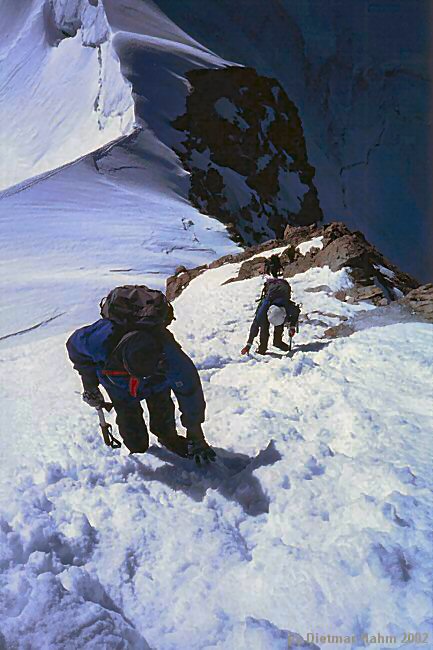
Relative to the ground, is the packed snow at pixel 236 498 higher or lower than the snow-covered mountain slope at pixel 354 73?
lower

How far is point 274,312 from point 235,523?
3.13 m

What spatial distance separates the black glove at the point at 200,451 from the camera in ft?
12.5

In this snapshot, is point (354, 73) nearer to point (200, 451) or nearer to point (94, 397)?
point (200, 451)

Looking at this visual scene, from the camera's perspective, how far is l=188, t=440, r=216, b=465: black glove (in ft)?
12.5

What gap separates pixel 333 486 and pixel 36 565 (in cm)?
177

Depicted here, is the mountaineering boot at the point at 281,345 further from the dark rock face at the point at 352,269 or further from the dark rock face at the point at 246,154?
the dark rock face at the point at 246,154

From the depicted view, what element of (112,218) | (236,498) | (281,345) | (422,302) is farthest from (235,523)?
(112,218)

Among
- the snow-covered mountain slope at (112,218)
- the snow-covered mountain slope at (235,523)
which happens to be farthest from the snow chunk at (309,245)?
the snow-covered mountain slope at (235,523)

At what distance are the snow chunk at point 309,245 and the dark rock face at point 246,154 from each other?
11.1 meters

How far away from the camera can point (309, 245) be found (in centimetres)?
1052

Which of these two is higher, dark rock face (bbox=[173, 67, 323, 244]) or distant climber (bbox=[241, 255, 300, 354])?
dark rock face (bbox=[173, 67, 323, 244])

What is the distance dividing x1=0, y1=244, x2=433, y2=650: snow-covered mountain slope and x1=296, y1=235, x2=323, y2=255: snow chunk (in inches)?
210

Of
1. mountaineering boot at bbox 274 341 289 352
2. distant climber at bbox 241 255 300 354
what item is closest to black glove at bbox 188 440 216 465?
distant climber at bbox 241 255 300 354

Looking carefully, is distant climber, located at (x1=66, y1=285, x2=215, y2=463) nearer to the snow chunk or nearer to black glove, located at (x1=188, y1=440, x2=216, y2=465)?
black glove, located at (x1=188, y1=440, x2=216, y2=465)
